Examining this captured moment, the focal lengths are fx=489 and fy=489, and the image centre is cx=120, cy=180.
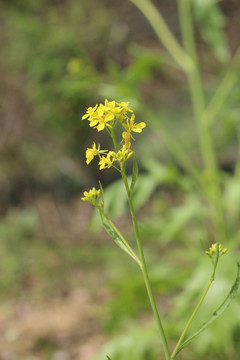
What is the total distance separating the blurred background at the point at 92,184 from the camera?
7.22ft

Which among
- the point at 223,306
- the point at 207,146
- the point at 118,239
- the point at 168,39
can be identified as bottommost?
the point at 223,306

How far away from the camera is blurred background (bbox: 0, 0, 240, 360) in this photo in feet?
7.22

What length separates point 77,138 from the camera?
5512mm

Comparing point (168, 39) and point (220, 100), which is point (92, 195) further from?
point (168, 39)

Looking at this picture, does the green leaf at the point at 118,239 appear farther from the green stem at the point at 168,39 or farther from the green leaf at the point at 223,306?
the green stem at the point at 168,39

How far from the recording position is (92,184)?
578 cm

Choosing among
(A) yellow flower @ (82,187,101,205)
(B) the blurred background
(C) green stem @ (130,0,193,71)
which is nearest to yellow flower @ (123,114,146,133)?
(A) yellow flower @ (82,187,101,205)

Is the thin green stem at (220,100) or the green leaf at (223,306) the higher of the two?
the thin green stem at (220,100)

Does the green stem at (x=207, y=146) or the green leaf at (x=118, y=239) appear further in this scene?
the green stem at (x=207, y=146)

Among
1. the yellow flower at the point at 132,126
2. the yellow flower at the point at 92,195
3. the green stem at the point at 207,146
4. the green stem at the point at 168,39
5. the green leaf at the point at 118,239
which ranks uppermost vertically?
the green stem at the point at 168,39

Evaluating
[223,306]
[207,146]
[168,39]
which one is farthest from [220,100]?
[223,306]

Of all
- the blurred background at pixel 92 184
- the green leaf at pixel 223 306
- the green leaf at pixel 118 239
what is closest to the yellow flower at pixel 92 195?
the green leaf at pixel 118 239

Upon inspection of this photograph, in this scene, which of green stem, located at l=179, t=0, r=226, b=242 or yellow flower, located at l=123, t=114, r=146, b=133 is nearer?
yellow flower, located at l=123, t=114, r=146, b=133

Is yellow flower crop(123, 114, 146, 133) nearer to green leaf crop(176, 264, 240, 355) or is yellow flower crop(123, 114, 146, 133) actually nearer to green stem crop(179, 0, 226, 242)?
green leaf crop(176, 264, 240, 355)
